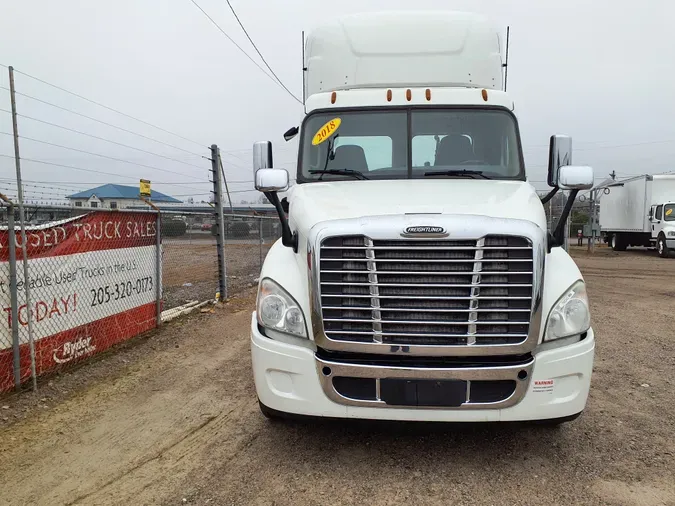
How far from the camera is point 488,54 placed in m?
5.23

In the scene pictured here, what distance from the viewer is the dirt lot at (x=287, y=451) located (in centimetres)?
304

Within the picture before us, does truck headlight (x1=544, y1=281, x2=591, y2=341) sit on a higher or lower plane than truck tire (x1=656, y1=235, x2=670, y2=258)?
higher

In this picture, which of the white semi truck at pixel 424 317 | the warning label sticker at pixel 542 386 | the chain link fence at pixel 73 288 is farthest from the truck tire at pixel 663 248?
the warning label sticker at pixel 542 386

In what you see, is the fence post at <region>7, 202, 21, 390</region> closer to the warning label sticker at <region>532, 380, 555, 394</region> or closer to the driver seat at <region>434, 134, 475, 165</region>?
the driver seat at <region>434, 134, 475, 165</region>

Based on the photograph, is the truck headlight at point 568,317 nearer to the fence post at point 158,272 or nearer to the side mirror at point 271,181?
the side mirror at point 271,181

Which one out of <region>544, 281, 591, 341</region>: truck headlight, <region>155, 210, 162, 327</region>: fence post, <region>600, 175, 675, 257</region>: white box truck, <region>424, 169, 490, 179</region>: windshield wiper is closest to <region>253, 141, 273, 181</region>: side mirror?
<region>424, 169, 490, 179</region>: windshield wiper

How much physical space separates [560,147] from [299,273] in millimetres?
2937

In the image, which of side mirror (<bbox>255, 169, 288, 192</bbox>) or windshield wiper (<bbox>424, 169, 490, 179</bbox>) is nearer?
side mirror (<bbox>255, 169, 288, 192</bbox>)

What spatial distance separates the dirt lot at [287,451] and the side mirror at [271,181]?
1.88 m

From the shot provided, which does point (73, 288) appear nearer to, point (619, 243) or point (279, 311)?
point (279, 311)

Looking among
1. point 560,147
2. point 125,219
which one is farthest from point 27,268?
point 560,147

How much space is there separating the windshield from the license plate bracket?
1932 mm

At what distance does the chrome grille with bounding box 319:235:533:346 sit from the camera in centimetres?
311

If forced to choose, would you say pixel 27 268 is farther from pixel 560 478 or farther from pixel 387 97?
pixel 560 478
